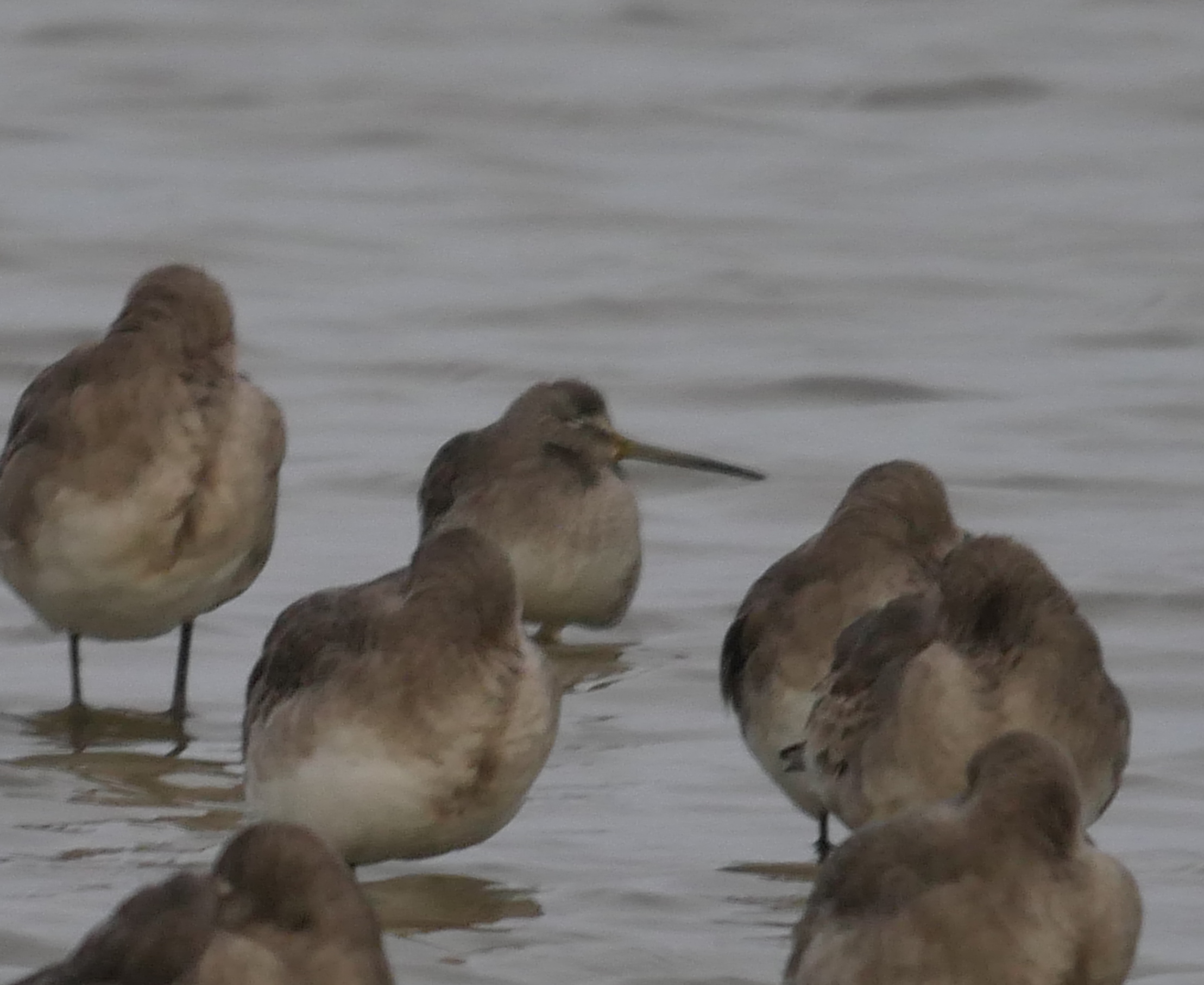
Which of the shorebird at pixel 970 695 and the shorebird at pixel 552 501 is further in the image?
the shorebird at pixel 552 501

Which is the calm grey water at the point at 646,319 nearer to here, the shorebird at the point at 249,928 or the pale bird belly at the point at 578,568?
the pale bird belly at the point at 578,568

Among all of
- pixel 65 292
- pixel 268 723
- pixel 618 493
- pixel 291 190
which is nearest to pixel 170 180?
pixel 291 190

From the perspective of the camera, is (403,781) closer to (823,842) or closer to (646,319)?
(823,842)

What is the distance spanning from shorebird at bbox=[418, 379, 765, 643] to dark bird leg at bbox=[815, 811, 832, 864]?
307 centimetres

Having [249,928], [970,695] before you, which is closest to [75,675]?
[970,695]

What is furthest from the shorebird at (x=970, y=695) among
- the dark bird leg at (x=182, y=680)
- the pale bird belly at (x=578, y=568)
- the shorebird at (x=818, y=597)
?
the pale bird belly at (x=578, y=568)

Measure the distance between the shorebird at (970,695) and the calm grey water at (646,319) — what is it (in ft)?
1.34

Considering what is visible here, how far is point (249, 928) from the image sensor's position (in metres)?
6.20

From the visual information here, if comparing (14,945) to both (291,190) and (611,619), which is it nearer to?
(611,619)

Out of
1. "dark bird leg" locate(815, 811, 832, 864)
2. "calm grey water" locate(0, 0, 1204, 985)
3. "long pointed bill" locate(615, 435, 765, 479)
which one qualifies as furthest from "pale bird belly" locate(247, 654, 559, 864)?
"long pointed bill" locate(615, 435, 765, 479)

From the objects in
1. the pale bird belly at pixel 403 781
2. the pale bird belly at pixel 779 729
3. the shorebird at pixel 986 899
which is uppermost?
the shorebird at pixel 986 899

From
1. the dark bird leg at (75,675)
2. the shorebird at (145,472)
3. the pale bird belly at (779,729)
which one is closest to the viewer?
the pale bird belly at (779,729)

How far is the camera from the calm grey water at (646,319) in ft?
29.1

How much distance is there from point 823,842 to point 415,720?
4.33ft
